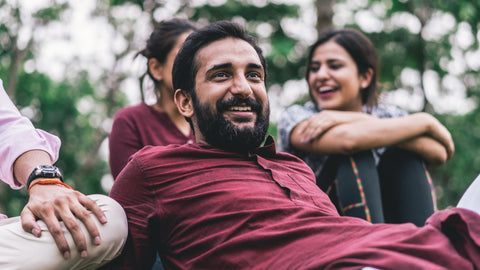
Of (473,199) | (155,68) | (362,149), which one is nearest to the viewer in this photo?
(473,199)

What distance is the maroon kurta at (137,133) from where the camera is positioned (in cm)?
280

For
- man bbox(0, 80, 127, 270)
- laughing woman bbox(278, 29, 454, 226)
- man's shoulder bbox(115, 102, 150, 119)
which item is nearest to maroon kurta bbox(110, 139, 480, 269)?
man bbox(0, 80, 127, 270)

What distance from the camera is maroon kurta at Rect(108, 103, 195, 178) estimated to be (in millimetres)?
2805

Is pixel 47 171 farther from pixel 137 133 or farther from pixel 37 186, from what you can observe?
pixel 137 133

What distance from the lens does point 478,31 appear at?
35.1 feet

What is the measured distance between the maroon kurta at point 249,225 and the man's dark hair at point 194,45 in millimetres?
339

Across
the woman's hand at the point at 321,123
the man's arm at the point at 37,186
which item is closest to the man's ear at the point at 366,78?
the woman's hand at the point at 321,123

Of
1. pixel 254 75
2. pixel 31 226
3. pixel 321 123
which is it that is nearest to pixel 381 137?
pixel 321 123

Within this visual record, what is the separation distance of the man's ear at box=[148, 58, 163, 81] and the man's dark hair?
1.02 metres

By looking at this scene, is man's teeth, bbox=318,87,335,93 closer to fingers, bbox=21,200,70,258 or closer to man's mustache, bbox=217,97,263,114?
man's mustache, bbox=217,97,263,114

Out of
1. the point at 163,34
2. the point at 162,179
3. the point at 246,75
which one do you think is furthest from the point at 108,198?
the point at 163,34

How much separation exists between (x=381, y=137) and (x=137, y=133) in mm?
1393

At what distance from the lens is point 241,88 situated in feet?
6.22

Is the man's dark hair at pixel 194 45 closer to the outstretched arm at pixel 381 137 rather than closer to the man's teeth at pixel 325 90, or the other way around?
the outstretched arm at pixel 381 137
